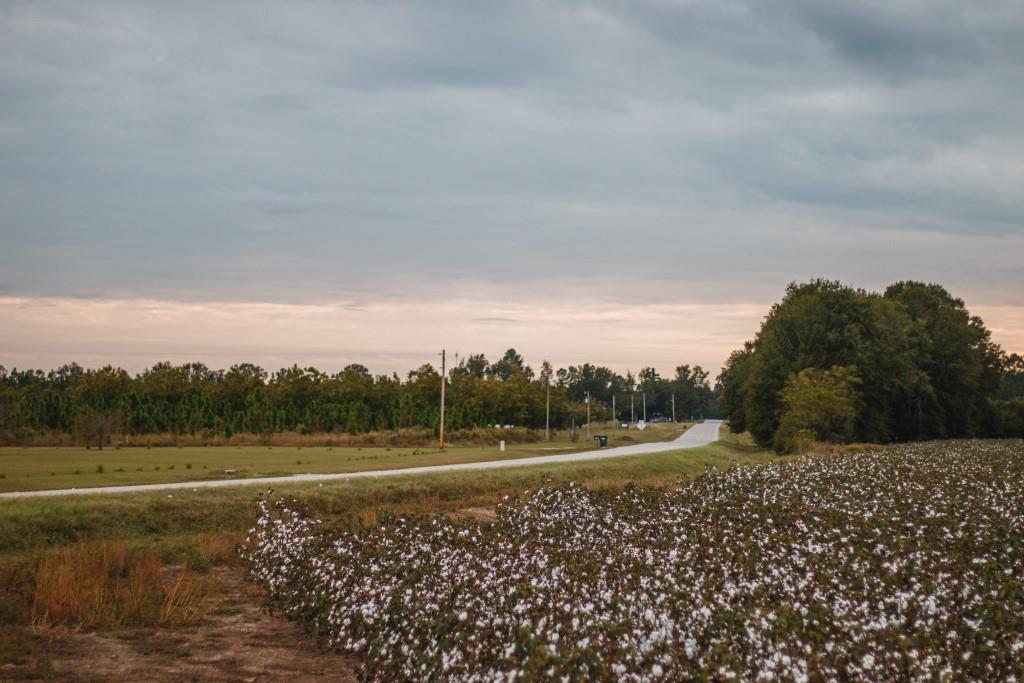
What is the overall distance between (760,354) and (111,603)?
74.8m

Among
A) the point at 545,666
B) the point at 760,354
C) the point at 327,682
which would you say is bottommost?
the point at 327,682

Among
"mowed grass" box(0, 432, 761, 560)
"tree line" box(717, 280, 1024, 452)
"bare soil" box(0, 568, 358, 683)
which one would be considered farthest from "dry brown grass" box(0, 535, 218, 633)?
"tree line" box(717, 280, 1024, 452)

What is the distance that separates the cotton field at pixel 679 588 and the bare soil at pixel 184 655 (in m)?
0.46

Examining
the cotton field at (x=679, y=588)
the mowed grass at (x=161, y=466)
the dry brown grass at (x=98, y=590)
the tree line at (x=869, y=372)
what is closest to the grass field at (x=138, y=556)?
the dry brown grass at (x=98, y=590)

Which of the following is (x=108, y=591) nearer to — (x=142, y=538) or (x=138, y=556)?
(x=138, y=556)

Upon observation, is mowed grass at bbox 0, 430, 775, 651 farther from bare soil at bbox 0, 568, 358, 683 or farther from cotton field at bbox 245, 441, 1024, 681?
cotton field at bbox 245, 441, 1024, 681

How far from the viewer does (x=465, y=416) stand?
3597 inches

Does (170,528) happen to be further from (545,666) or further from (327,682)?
(545,666)

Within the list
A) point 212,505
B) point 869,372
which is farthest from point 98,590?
point 869,372

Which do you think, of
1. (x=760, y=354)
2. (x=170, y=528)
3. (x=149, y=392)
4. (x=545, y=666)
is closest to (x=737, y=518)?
(x=545, y=666)

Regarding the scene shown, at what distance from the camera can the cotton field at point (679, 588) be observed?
8977 millimetres

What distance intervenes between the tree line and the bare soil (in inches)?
2234

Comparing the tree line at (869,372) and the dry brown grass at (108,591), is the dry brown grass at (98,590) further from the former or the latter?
the tree line at (869,372)

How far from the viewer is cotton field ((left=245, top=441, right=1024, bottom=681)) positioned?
898 centimetres
